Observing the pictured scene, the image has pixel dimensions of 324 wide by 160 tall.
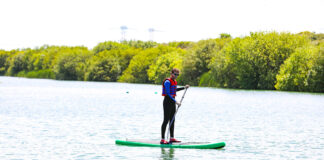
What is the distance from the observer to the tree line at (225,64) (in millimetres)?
75375

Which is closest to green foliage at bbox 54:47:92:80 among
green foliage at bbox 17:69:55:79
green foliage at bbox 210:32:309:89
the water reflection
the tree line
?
the tree line

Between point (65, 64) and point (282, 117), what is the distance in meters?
118

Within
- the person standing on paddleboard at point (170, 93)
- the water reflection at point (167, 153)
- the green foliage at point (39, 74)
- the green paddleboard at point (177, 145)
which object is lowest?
the water reflection at point (167, 153)

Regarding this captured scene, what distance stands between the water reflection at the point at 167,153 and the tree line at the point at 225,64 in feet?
193

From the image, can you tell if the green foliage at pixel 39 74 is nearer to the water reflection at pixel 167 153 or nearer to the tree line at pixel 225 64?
the tree line at pixel 225 64

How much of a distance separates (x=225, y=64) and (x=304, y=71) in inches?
636

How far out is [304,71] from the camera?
7456cm

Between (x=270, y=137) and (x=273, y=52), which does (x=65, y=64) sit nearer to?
(x=273, y=52)

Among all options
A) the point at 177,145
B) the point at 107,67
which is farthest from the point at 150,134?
the point at 107,67

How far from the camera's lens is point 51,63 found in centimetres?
17588

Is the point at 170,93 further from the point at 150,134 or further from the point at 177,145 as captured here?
the point at 150,134

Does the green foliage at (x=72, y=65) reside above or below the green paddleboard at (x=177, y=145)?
above

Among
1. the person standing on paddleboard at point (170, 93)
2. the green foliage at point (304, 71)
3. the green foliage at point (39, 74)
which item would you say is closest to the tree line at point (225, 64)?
the green foliage at point (304, 71)

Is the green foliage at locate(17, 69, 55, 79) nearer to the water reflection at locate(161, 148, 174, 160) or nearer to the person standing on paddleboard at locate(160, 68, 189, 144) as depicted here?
the water reflection at locate(161, 148, 174, 160)
